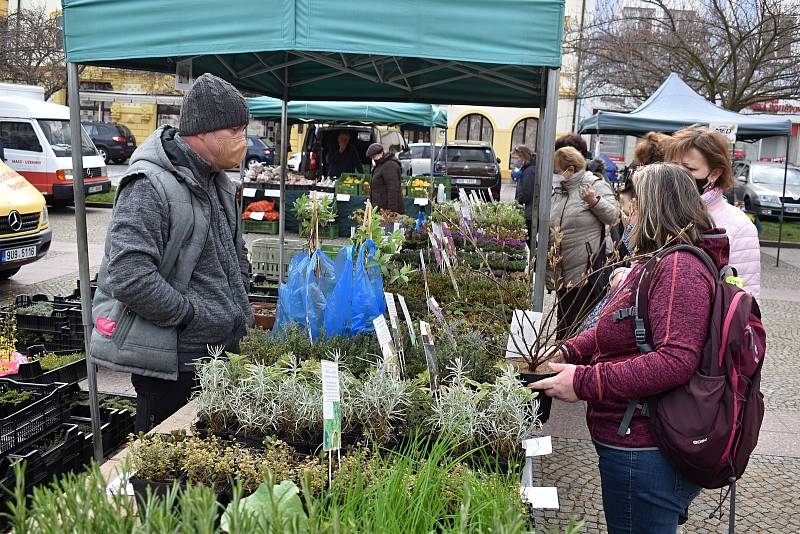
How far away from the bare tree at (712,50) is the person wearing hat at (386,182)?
9347 mm

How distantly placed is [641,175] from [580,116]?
34.5 m

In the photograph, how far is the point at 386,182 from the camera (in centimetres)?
1118

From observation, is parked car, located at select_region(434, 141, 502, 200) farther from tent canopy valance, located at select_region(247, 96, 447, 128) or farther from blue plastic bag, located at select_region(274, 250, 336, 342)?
blue plastic bag, located at select_region(274, 250, 336, 342)

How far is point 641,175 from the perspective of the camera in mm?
2488

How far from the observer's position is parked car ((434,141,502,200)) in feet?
69.4

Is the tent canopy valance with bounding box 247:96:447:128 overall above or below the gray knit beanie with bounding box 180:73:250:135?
above

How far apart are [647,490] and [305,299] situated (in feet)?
Answer: 5.05

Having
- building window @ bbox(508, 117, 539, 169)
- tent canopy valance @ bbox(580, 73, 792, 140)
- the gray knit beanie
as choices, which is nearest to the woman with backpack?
the gray knit beanie

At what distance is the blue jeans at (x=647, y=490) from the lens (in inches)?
93.0

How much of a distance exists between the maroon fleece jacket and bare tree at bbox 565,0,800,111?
15843mm

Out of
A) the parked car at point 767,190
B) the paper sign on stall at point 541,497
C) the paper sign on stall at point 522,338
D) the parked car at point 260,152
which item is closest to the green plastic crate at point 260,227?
the paper sign on stall at point 522,338

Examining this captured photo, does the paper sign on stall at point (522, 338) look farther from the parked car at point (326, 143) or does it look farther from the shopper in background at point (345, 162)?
the parked car at point (326, 143)

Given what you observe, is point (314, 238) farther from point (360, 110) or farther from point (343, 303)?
point (360, 110)

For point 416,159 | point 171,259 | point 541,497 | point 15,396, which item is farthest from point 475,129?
point 541,497
